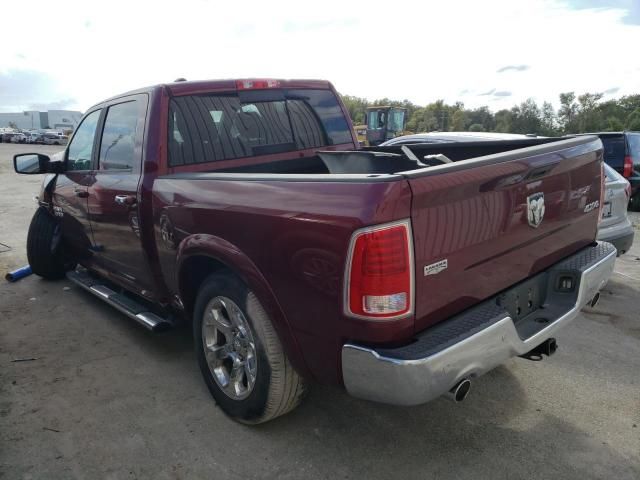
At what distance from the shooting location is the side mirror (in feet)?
15.2

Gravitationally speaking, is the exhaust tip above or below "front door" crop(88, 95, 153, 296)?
below

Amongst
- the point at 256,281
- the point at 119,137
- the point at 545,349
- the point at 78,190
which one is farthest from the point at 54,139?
the point at 545,349

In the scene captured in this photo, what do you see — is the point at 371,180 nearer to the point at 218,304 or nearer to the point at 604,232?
the point at 218,304

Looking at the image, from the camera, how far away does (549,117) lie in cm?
9050

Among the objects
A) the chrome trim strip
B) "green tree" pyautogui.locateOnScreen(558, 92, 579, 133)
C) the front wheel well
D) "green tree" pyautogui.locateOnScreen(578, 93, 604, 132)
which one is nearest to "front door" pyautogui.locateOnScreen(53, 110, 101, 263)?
the chrome trim strip

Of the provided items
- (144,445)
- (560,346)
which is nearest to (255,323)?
(144,445)

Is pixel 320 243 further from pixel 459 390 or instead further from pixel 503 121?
pixel 503 121

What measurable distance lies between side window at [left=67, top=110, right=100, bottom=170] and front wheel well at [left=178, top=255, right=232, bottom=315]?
1791 millimetres

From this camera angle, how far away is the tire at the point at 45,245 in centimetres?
527

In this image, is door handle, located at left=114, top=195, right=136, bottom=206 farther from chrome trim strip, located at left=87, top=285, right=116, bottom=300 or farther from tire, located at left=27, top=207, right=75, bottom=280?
tire, located at left=27, top=207, right=75, bottom=280

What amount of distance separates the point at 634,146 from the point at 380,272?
9.72m

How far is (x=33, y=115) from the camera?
117 metres

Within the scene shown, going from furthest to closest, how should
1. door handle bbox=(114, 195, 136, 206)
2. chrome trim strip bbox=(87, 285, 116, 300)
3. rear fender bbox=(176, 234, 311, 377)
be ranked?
chrome trim strip bbox=(87, 285, 116, 300) → door handle bbox=(114, 195, 136, 206) → rear fender bbox=(176, 234, 311, 377)

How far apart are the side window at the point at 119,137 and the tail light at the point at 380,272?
2.15 metres
